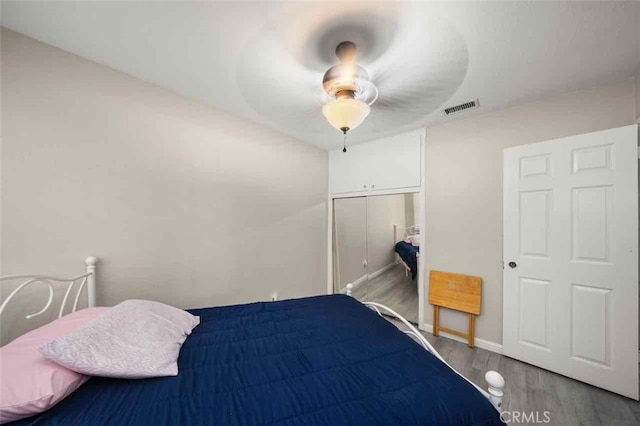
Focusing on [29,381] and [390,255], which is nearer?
[29,381]

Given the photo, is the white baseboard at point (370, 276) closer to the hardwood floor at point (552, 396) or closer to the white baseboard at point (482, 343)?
the white baseboard at point (482, 343)

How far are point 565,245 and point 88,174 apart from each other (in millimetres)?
3744

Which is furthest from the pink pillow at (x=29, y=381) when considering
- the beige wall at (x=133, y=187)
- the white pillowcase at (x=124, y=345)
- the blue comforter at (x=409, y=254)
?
the blue comforter at (x=409, y=254)

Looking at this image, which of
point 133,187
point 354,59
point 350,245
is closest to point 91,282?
point 133,187

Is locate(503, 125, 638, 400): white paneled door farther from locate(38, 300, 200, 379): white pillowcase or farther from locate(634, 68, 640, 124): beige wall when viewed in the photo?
locate(38, 300, 200, 379): white pillowcase

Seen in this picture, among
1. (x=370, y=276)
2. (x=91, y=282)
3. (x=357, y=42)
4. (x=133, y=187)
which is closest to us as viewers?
(x=357, y=42)

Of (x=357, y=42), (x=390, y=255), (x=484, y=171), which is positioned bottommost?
(x=390, y=255)

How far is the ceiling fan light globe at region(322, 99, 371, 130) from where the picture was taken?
4.49 feet

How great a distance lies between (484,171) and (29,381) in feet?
10.8

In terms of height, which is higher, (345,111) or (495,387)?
(345,111)

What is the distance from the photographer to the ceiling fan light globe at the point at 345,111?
1368mm

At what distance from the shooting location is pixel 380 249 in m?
3.17

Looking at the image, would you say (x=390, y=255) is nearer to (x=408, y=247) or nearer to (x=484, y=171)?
(x=408, y=247)

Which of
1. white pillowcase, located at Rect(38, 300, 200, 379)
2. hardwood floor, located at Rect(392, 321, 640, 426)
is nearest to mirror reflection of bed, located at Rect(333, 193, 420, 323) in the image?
hardwood floor, located at Rect(392, 321, 640, 426)
